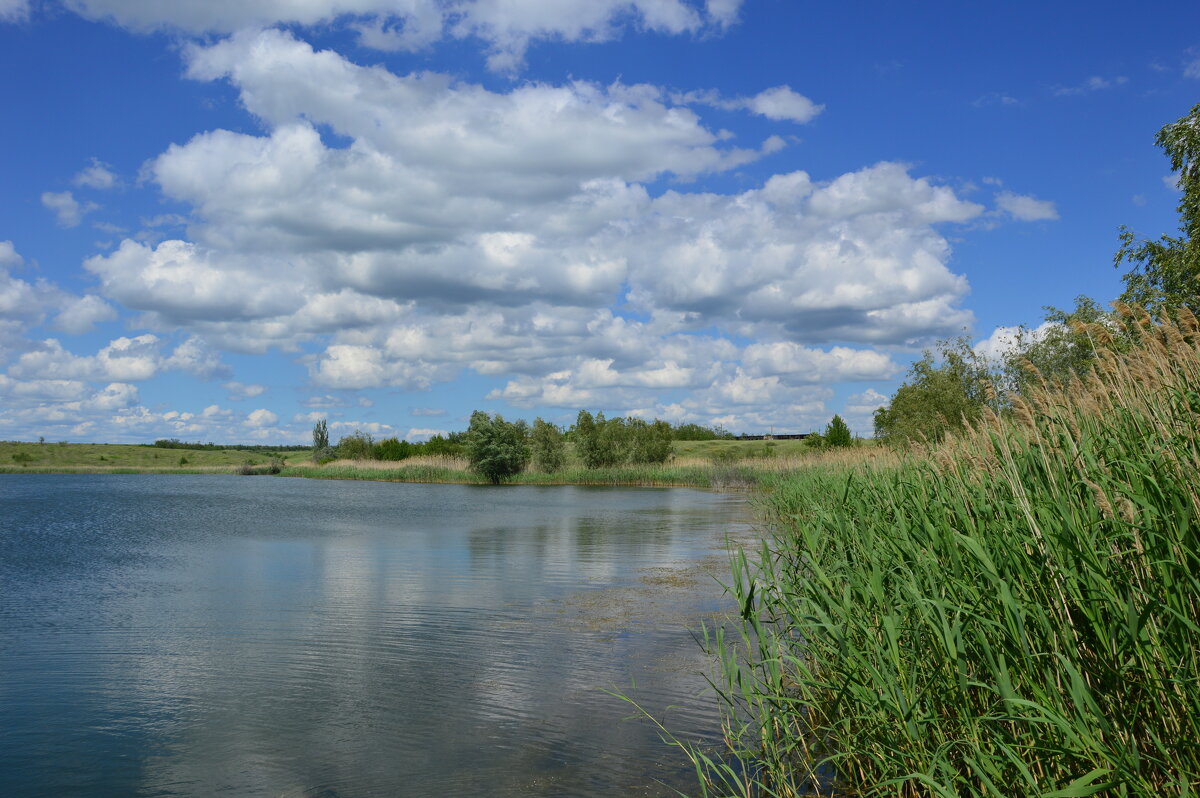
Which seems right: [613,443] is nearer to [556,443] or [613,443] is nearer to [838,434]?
[556,443]

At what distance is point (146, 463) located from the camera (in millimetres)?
101938

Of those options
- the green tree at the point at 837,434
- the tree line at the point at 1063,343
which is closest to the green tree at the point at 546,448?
the green tree at the point at 837,434

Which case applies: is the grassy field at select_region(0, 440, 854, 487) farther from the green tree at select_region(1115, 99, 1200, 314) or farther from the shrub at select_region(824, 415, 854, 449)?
the green tree at select_region(1115, 99, 1200, 314)

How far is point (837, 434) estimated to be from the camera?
55.8 m

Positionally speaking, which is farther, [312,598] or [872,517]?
[312,598]

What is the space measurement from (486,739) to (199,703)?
2.95m

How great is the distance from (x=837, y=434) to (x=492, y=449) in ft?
82.8

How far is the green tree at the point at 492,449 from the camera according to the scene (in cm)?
6012

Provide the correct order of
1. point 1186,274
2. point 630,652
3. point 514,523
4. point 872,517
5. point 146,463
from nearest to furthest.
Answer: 1. point 872,517
2. point 630,652
3. point 1186,274
4. point 514,523
5. point 146,463

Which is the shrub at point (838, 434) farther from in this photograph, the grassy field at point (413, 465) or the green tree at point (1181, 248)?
the green tree at point (1181, 248)

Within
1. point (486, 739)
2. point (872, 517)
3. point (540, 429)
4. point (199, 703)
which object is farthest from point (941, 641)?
point (540, 429)

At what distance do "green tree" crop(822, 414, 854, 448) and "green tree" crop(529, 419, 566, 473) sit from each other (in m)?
20.8

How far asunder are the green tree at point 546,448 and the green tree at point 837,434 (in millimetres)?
20771

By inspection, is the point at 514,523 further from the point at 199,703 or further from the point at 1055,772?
the point at 1055,772
